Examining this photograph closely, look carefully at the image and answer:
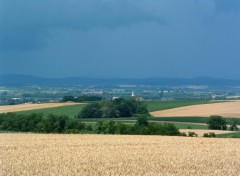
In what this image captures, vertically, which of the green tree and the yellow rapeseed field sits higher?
the yellow rapeseed field

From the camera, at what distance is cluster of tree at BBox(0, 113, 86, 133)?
56562 mm

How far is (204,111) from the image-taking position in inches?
3137

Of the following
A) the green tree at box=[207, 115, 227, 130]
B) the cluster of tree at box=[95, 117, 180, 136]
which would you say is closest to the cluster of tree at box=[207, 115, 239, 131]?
the green tree at box=[207, 115, 227, 130]

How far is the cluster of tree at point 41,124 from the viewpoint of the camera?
56.6 m

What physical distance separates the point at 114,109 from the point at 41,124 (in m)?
25.7

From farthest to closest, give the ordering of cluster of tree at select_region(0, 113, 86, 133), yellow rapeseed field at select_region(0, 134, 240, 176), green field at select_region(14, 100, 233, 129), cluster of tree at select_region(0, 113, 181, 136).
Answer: green field at select_region(14, 100, 233, 129)
cluster of tree at select_region(0, 113, 86, 133)
cluster of tree at select_region(0, 113, 181, 136)
yellow rapeseed field at select_region(0, 134, 240, 176)

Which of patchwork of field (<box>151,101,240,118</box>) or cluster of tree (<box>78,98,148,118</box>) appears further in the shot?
cluster of tree (<box>78,98,148,118</box>)

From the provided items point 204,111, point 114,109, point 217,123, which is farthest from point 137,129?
point 204,111

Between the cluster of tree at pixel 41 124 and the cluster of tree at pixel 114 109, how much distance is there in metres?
21.4

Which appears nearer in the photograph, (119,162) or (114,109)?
(119,162)

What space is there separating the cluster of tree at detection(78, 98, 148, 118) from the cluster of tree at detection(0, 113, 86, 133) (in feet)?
70.2

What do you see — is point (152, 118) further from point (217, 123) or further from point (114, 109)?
point (217, 123)

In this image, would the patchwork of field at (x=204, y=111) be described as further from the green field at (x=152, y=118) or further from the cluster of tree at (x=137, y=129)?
the cluster of tree at (x=137, y=129)

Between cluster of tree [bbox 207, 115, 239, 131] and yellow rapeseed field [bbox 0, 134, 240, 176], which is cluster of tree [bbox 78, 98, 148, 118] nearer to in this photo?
cluster of tree [bbox 207, 115, 239, 131]
